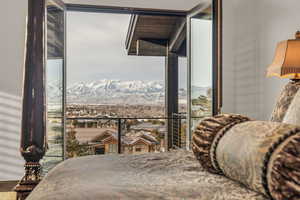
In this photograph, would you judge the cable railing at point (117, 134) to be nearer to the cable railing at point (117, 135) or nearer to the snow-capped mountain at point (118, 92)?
the cable railing at point (117, 135)

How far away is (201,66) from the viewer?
386cm

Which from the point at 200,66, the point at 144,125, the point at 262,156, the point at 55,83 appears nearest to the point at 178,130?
the point at 144,125

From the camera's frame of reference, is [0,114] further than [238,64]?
No

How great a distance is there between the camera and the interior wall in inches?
134

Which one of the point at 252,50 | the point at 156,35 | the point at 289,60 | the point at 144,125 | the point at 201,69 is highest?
the point at 156,35

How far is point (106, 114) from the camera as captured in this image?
6.72 m

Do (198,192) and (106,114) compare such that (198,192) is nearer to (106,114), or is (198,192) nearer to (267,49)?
(267,49)

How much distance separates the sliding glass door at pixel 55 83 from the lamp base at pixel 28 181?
140cm

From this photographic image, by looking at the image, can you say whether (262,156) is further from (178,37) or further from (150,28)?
(150,28)

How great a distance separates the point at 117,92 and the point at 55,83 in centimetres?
339

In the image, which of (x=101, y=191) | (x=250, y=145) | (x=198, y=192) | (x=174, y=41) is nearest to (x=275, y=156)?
(x=250, y=145)

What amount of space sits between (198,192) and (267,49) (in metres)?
2.90

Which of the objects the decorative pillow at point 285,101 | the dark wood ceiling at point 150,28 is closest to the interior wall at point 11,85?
the dark wood ceiling at point 150,28

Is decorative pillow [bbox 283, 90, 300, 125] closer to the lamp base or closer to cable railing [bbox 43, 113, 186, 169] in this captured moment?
the lamp base
